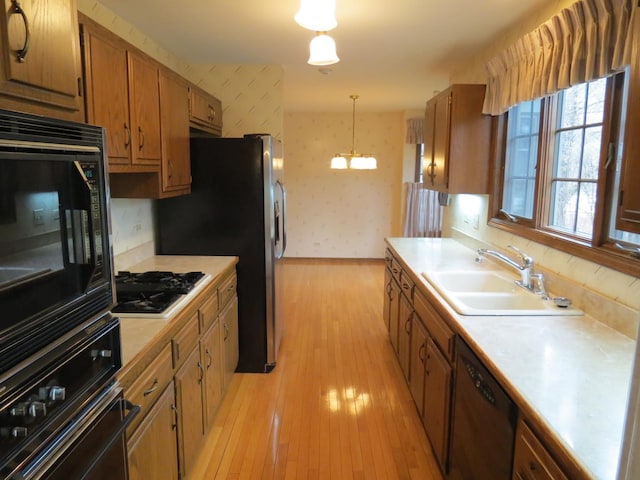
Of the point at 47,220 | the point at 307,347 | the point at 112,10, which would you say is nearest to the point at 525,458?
the point at 47,220

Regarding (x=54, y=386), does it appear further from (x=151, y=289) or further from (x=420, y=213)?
(x=420, y=213)

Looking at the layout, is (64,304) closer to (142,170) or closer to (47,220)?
(47,220)

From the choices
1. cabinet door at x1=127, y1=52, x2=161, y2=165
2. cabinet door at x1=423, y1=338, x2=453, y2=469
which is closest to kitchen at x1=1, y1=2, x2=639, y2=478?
cabinet door at x1=127, y1=52, x2=161, y2=165

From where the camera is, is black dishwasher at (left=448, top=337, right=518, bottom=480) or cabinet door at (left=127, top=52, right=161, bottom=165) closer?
black dishwasher at (left=448, top=337, right=518, bottom=480)

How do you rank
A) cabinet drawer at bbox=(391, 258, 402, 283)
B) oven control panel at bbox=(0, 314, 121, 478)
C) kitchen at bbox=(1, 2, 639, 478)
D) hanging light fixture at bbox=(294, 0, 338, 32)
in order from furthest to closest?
cabinet drawer at bbox=(391, 258, 402, 283) < kitchen at bbox=(1, 2, 639, 478) < hanging light fixture at bbox=(294, 0, 338, 32) < oven control panel at bbox=(0, 314, 121, 478)

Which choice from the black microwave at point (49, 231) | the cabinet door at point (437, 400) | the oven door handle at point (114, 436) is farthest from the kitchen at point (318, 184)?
the black microwave at point (49, 231)

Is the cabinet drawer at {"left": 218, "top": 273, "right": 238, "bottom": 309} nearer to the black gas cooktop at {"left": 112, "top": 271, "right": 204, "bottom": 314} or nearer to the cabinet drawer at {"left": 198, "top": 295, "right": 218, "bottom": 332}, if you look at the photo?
the cabinet drawer at {"left": 198, "top": 295, "right": 218, "bottom": 332}

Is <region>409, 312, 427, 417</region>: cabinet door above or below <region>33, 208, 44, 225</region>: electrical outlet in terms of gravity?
below

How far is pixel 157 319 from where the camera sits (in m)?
1.83

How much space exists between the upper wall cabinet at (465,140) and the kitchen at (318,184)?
0.30m

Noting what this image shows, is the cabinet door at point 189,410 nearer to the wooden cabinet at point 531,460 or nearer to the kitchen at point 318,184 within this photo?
the kitchen at point 318,184

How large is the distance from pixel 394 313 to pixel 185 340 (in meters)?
1.92

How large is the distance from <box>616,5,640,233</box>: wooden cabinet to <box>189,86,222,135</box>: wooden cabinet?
8.29 feet

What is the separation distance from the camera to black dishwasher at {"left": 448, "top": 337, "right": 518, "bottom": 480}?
132 cm
